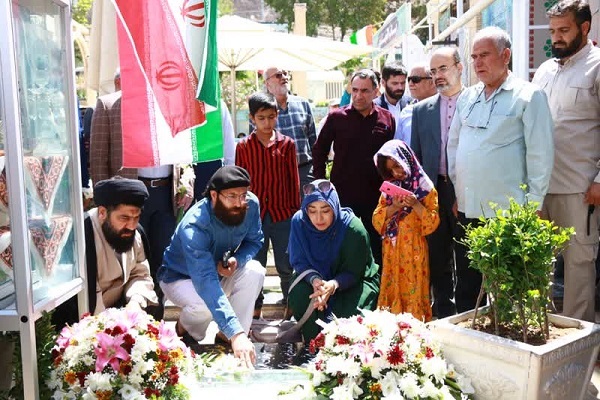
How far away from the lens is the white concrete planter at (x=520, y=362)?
2.46 metres

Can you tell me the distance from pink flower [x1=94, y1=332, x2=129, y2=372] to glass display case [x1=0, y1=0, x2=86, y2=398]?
0.23m

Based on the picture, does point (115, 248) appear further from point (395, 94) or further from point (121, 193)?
point (395, 94)

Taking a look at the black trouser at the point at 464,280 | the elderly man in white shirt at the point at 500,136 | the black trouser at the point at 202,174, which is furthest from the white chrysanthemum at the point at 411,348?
the black trouser at the point at 202,174

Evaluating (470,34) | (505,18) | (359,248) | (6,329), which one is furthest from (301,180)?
(470,34)

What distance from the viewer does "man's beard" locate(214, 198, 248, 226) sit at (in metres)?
4.30

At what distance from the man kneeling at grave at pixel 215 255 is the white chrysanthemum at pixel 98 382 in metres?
1.24

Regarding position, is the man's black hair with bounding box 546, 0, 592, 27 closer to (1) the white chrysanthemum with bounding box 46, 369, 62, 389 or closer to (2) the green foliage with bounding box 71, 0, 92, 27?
(1) the white chrysanthemum with bounding box 46, 369, 62, 389

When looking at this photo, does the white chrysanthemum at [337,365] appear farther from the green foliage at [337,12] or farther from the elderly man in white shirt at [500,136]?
the green foliage at [337,12]

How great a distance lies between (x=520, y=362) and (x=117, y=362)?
145cm

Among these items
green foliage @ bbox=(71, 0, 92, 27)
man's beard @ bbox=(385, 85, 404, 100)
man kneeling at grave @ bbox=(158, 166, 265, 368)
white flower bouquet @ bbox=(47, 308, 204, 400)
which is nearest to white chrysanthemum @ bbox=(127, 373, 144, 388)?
white flower bouquet @ bbox=(47, 308, 204, 400)

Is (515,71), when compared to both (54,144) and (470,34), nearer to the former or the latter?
(470,34)

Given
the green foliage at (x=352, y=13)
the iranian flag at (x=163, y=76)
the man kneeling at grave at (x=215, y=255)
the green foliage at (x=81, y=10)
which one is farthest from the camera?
the green foliage at (x=352, y=13)

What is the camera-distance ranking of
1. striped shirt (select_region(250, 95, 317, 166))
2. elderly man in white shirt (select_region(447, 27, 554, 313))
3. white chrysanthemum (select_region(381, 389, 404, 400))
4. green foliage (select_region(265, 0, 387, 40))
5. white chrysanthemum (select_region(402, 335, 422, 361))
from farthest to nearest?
green foliage (select_region(265, 0, 387, 40))
striped shirt (select_region(250, 95, 317, 166))
elderly man in white shirt (select_region(447, 27, 554, 313))
white chrysanthemum (select_region(402, 335, 422, 361))
white chrysanthemum (select_region(381, 389, 404, 400))

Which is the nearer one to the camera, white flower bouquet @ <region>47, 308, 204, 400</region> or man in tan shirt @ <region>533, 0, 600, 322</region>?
white flower bouquet @ <region>47, 308, 204, 400</region>
